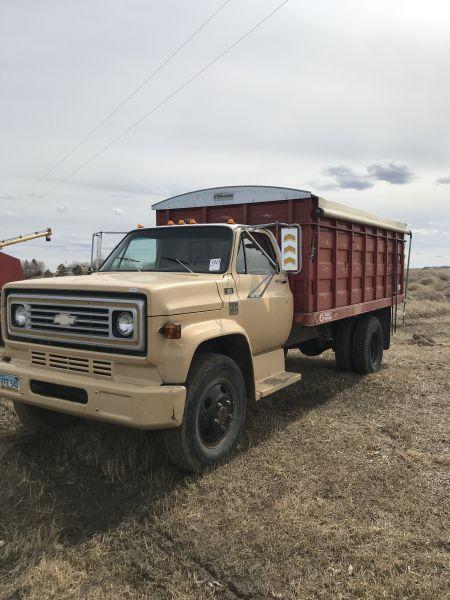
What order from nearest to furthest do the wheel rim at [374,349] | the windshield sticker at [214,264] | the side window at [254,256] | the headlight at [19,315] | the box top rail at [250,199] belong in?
1. the headlight at [19,315]
2. the windshield sticker at [214,264]
3. the side window at [254,256]
4. the box top rail at [250,199]
5. the wheel rim at [374,349]

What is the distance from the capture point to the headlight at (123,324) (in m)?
3.82

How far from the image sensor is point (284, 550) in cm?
321

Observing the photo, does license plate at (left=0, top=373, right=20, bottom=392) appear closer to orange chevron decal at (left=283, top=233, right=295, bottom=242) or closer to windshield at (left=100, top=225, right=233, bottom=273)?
windshield at (left=100, top=225, right=233, bottom=273)

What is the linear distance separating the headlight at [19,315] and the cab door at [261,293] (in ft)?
6.26

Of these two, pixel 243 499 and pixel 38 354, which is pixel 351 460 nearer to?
pixel 243 499

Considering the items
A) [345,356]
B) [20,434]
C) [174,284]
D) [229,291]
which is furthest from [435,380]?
[20,434]

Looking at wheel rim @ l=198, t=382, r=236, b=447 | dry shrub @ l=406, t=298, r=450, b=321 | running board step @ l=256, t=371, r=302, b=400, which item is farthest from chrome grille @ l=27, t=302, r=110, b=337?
dry shrub @ l=406, t=298, r=450, b=321

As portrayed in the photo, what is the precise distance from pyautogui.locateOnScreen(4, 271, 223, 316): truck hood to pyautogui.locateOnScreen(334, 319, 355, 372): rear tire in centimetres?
384

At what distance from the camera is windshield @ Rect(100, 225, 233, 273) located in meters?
4.97

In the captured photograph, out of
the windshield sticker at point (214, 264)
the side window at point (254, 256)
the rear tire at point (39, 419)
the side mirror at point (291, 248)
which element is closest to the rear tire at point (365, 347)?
the side window at point (254, 256)

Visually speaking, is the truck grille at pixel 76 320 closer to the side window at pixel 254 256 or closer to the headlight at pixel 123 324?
the headlight at pixel 123 324

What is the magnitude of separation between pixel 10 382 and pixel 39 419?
79cm

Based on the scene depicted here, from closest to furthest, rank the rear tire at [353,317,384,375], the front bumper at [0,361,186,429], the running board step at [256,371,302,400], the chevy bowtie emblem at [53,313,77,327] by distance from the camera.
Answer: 1. the front bumper at [0,361,186,429]
2. the chevy bowtie emblem at [53,313,77,327]
3. the running board step at [256,371,302,400]
4. the rear tire at [353,317,384,375]

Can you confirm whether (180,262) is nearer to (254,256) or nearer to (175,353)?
(254,256)
